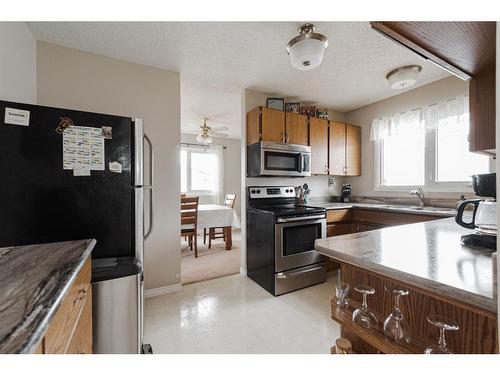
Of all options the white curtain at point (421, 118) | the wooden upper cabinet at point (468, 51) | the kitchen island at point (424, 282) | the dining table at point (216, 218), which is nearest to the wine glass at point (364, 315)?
the kitchen island at point (424, 282)

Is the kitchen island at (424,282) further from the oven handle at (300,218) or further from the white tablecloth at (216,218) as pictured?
the white tablecloth at (216,218)

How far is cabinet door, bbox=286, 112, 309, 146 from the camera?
285 centimetres

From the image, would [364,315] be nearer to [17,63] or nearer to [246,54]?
[246,54]

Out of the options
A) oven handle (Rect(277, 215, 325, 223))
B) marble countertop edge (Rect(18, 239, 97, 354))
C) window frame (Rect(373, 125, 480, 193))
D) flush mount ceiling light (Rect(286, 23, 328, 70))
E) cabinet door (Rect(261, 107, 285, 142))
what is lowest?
oven handle (Rect(277, 215, 325, 223))

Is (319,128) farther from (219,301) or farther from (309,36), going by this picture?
(219,301)

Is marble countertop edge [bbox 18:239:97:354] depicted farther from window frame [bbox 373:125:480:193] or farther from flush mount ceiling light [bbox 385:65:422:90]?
window frame [bbox 373:125:480:193]

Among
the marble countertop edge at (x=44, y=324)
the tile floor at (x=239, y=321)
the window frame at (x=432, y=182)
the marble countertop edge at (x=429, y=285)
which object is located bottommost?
the tile floor at (x=239, y=321)

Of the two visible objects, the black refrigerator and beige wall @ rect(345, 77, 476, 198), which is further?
beige wall @ rect(345, 77, 476, 198)

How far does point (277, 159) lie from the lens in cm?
271

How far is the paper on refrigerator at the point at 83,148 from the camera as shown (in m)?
1.26

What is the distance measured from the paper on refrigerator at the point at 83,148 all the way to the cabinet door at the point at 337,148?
2867mm

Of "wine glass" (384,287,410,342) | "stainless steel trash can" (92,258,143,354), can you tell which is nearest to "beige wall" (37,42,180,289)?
"stainless steel trash can" (92,258,143,354)

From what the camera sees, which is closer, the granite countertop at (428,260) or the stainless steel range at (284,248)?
the granite countertop at (428,260)

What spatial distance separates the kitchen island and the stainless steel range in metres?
1.22
